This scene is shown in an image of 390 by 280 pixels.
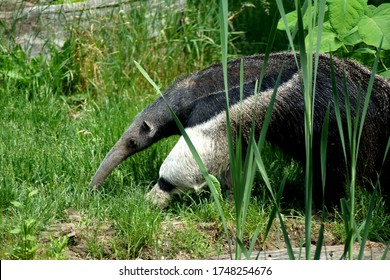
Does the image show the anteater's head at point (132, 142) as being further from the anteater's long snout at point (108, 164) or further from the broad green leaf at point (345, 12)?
the broad green leaf at point (345, 12)

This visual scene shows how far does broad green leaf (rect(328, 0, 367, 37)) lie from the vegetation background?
81 cm

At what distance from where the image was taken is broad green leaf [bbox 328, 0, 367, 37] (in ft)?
16.9

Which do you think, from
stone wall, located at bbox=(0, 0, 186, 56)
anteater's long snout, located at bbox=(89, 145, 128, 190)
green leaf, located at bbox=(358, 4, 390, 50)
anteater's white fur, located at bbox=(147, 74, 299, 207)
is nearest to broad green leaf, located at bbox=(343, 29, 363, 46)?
green leaf, located at bbox=(358, 4, 390, 50)

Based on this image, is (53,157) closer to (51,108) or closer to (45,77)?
(51,108)

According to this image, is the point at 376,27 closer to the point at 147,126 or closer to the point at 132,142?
the point at 147,126

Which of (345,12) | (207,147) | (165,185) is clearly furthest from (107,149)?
(345,12)

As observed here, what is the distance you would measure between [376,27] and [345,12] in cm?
24

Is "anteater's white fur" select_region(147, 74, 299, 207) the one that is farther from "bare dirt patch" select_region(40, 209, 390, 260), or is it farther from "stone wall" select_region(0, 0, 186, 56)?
"stone wall" select_region(0, 0, 186, 56)

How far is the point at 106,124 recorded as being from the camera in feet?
22.4

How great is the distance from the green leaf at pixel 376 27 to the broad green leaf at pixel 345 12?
0.08 meters

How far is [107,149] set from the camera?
6.61 m

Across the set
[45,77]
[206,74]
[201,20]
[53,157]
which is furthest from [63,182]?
[201,20]

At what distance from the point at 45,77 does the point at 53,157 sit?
6.14ft

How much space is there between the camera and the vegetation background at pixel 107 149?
5.09 m
